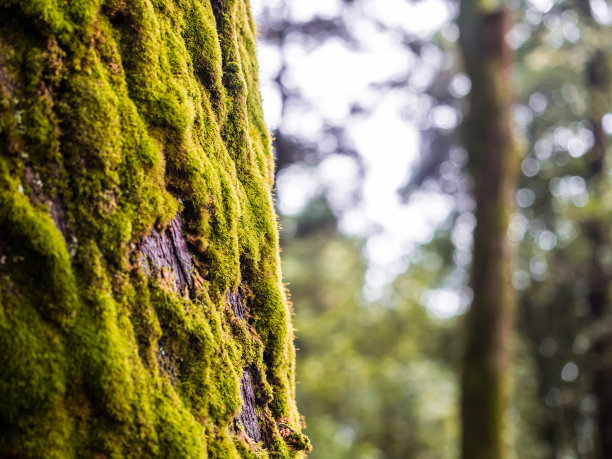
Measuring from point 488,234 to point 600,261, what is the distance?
6.07m

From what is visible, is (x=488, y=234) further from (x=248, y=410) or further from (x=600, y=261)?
(x=600, y=261)

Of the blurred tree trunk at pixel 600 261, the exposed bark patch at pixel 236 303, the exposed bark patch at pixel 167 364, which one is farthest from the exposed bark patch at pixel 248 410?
the blurred tree trunk at pixel 600 261

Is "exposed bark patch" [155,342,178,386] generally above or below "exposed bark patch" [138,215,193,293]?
below

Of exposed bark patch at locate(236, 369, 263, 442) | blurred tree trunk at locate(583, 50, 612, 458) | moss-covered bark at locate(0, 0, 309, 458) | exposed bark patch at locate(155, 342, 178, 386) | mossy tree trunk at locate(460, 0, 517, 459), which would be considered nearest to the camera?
moss-covered bark at locate(0, 0, 309, 458)

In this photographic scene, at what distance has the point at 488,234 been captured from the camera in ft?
20.3

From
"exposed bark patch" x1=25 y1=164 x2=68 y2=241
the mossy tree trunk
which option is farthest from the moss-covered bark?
the mossy tree trunk

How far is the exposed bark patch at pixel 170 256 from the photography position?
4.71ft

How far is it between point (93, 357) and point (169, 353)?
0.25 meters

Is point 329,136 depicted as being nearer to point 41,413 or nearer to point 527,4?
point 527,4

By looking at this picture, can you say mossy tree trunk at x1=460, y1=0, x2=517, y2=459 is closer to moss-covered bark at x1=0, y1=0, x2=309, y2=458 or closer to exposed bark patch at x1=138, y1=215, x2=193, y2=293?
moss-covered bark at x1=0, y1=0, x2=309, y2=458

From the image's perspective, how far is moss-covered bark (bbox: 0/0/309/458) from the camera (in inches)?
47.5

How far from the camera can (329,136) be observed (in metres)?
10.4

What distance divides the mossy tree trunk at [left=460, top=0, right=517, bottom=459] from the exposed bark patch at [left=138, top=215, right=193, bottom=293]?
5070mm

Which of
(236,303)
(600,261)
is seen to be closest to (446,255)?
(600,261)
